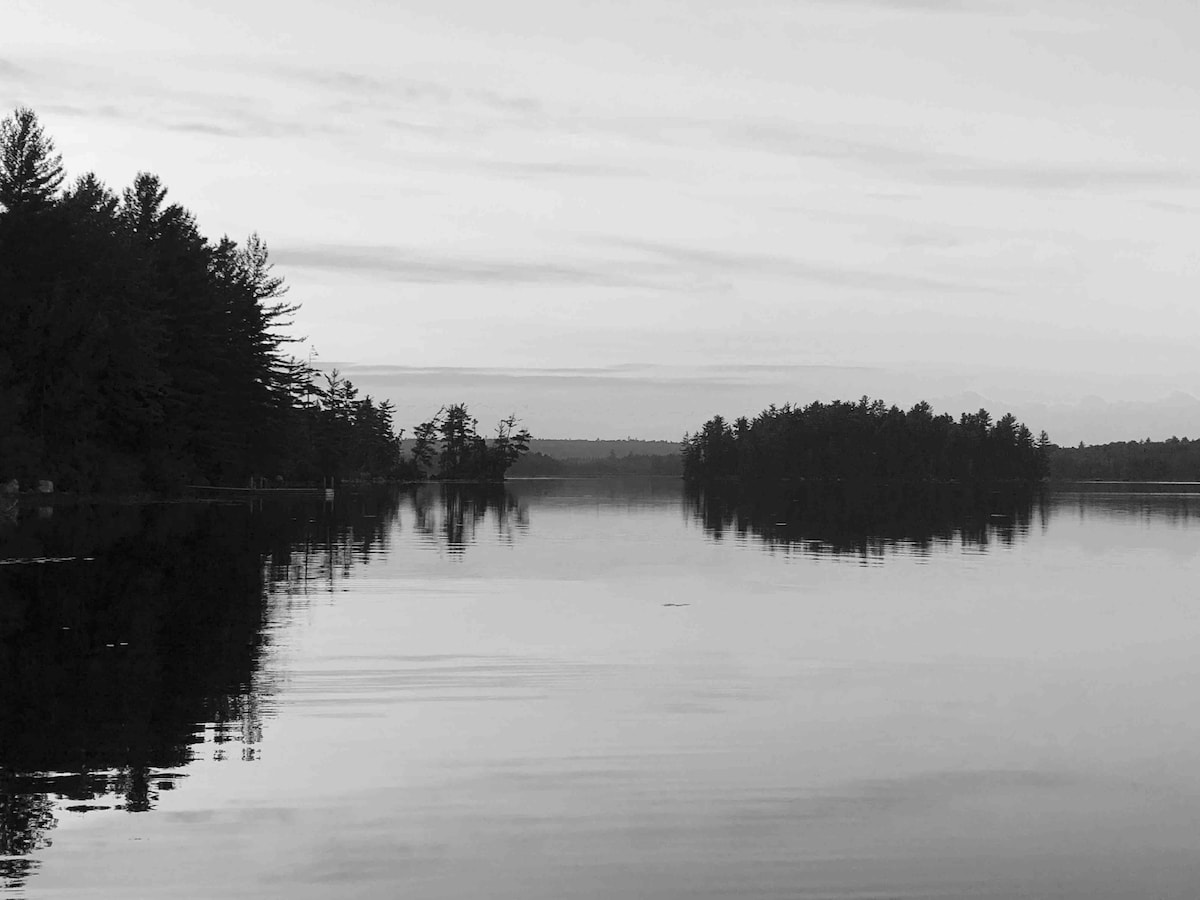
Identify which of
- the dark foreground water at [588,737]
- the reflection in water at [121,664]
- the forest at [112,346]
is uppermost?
the forest at [112,346]

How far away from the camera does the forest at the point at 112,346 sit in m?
73.7

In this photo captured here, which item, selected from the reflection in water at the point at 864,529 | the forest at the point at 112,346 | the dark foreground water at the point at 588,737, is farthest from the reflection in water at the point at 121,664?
the forest at the point at 112,346

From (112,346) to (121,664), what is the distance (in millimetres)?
60015

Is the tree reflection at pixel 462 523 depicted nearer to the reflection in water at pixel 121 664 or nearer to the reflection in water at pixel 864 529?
the reflection in water at pixel 121 664

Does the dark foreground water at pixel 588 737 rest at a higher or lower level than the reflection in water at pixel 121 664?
lower

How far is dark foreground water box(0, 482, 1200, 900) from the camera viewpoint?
9789 mm

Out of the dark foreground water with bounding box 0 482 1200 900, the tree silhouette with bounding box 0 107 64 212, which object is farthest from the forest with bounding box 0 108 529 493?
the dark foreground water with bounding box 0 482 1200 900

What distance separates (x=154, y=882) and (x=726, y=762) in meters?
5.78

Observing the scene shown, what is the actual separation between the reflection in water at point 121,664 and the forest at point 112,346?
1317 inches

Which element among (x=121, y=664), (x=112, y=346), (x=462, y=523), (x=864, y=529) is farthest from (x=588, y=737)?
(x=112, y=346)

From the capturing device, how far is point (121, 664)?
60.1ft

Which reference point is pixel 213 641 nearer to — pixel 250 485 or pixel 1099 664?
pixel 1099 664

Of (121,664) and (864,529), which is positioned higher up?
(121,664)

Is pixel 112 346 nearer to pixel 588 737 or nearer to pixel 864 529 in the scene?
pixel 864 529
